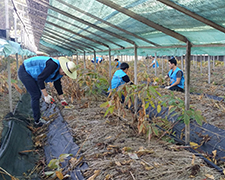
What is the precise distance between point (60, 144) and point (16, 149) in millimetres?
594

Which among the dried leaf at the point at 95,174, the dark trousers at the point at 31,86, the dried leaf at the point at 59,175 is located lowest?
the dried leaf at the point at 59,175

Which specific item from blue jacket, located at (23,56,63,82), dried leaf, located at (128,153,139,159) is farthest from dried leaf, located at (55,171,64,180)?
blue jacket, located at (23,56,63,82)

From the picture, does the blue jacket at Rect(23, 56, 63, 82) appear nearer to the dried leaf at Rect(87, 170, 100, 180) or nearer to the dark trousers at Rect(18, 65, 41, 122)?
the dark trousers at Rect(18, 65, 41, 122)

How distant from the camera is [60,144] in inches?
123

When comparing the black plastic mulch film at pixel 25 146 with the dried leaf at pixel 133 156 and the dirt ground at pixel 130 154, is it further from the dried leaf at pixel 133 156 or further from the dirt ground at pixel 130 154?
the dried leaf at pixel 133 156

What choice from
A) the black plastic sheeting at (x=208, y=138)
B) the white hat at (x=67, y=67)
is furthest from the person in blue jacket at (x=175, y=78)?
the white hat at (x=67, y=67)

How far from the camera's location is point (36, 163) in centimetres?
289

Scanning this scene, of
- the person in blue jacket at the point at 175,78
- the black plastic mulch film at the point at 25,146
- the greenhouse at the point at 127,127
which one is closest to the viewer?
the greenhouse at the point at 127,127

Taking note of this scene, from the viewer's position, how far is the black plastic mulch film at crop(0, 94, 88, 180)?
2.45 meters

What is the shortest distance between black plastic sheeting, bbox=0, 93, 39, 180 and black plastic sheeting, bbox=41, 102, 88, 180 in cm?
24

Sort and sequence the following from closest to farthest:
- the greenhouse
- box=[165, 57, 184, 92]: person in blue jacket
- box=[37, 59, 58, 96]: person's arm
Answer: the greenhouse < box=[37, 59, 58, 96]: person's arm < box=[165, 57, 184, 92]: person in blue jacket

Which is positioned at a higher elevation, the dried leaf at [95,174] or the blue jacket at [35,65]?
the blue jacket at [35,65]

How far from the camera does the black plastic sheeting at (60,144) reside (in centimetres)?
226

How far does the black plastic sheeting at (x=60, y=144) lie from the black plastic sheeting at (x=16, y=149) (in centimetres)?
24
